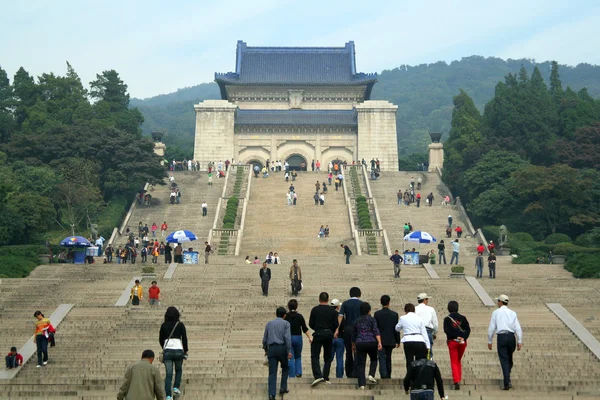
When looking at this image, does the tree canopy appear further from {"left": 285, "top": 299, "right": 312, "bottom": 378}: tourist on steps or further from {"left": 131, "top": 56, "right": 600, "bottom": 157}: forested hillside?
{"left": 131, "top": 56, "right": 600, "bottom": 157}: forested hillside

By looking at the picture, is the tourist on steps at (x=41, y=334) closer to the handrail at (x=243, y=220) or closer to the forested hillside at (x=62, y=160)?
the forested hillside at (x=62, y=160)

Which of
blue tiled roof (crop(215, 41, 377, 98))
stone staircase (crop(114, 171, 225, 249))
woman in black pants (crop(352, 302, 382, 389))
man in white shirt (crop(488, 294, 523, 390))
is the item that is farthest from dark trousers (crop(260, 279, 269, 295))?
blue tiled roof (crop(215, 41, 377, 98))

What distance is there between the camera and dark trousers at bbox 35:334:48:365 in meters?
19.4

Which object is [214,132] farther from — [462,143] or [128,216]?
[128,216]

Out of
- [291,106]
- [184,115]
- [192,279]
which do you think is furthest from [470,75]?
[192,279]

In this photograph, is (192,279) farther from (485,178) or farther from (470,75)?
(470,75)

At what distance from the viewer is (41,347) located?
64.3 feet

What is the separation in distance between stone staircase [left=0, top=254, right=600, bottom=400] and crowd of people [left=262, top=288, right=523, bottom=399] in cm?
29

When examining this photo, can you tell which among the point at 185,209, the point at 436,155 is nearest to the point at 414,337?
the point at 185,209

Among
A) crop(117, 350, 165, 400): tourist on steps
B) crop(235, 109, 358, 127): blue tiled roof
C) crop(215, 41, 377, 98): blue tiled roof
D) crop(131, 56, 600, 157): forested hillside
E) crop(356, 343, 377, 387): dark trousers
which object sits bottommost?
crop(117, 350, 165, 400): tourist on steps

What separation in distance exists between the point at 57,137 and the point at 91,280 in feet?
74.4

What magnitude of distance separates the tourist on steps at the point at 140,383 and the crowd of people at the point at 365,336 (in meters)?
2.60

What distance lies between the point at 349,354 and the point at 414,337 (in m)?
1.35

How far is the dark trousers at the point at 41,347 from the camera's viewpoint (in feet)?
63.8
